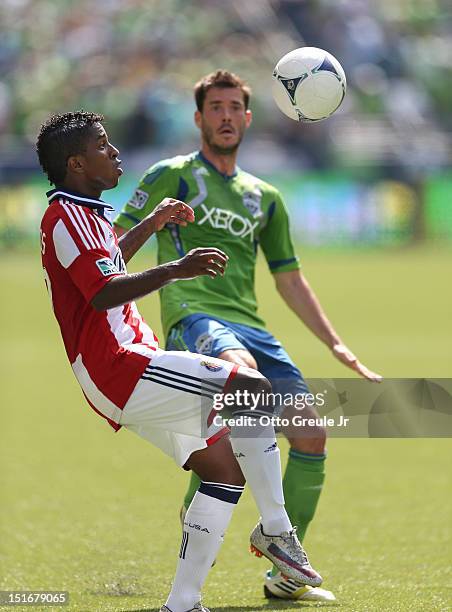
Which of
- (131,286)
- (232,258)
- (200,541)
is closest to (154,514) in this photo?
(232,258)

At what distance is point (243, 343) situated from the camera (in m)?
6.29

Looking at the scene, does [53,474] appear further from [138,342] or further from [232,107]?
[138,342]

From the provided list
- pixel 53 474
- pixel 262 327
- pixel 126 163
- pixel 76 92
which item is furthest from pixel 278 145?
pixel 262 327

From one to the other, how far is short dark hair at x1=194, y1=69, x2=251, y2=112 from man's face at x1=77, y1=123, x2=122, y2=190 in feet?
5.91

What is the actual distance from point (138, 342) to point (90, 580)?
5.79 ft

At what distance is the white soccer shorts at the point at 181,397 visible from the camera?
4793mm

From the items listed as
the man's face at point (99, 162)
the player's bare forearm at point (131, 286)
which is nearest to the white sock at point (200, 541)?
the player's bare forearm at point (131, 286)

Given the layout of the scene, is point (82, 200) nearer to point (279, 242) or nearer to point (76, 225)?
point (76, 225)

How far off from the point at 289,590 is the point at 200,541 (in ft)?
3.69

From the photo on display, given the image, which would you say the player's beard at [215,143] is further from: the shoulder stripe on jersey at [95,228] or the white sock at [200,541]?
the white sock at [200,541]

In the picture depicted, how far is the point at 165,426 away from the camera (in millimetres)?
4859

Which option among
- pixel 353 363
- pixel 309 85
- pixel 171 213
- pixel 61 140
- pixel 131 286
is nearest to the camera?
pixel 131 286

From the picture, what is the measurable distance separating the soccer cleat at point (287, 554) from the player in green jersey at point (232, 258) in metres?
0.84

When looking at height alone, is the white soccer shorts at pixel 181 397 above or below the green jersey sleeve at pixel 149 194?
below
